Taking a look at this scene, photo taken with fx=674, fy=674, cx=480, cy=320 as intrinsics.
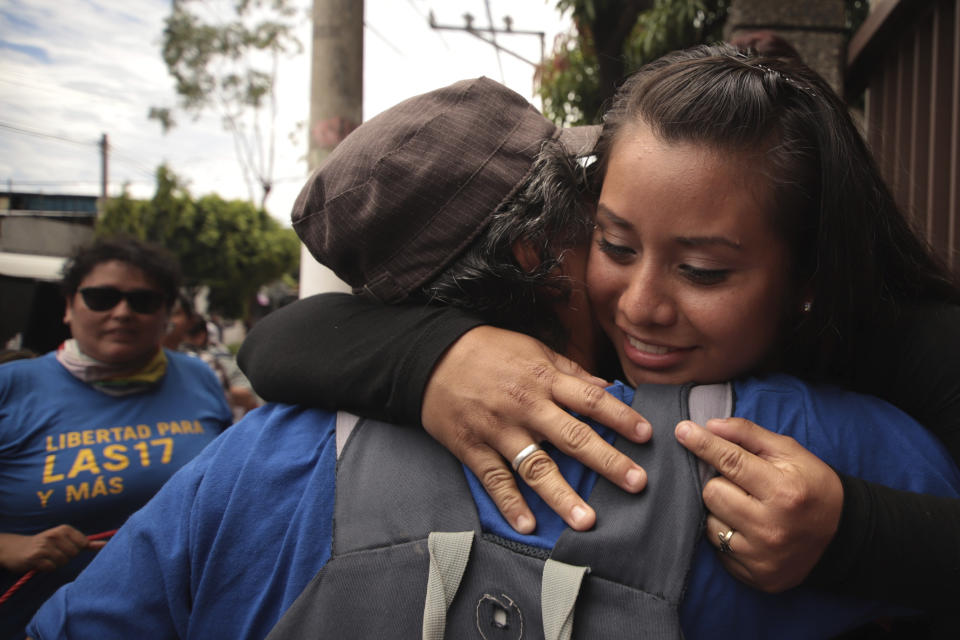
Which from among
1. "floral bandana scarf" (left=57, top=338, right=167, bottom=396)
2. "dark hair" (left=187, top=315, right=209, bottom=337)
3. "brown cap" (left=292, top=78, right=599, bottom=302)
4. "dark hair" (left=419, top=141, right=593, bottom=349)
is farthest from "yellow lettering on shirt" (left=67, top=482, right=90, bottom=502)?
"dark hair" (left=187, top=315, right=209, bottom=337)

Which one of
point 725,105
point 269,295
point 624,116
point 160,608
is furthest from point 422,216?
point 269,295

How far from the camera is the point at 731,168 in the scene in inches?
44.6

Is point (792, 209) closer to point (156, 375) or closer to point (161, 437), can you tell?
point (161, 437)

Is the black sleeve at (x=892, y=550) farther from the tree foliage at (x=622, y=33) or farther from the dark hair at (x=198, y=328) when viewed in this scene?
the dark hair at (x=198, y=328)

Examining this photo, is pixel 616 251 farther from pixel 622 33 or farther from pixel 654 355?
pixel 622 33

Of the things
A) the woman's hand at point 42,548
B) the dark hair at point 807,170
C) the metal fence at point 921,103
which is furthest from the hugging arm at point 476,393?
the woman's hand at point 42,548

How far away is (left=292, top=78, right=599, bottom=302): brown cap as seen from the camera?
1266mm

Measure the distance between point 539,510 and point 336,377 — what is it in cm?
43

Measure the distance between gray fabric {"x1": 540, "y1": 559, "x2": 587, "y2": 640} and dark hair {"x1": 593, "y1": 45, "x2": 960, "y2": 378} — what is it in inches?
25.8

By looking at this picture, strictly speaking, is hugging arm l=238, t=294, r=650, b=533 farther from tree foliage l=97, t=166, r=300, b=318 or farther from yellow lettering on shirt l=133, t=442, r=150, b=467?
tree foliage l=97, t=166, r=300, b=318

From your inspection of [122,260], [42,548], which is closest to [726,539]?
[42,548]

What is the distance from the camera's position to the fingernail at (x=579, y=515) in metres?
0.99

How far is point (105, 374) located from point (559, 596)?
10.0ft

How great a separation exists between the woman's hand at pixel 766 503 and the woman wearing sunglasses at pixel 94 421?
2.60 meters
